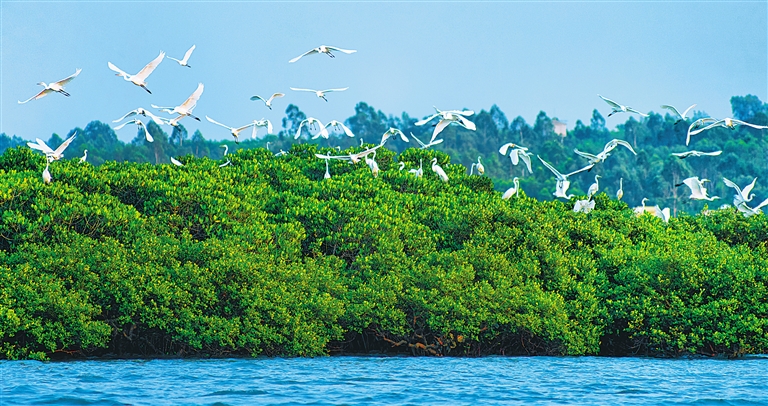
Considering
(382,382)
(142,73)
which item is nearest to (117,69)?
(142,73)

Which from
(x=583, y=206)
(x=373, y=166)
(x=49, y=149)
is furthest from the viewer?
(x=583, y=206)

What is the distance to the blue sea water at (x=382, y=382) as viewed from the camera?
1817cm

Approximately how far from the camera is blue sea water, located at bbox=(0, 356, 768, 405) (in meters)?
18.2

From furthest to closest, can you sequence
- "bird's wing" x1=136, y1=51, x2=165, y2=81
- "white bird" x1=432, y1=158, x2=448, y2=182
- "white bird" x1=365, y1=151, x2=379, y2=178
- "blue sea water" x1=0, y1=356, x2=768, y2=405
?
"white bird" x1=432, y1=158, x2=448, y2=182 → "white bird" x1=365, y1=151, x2=379, y2=178 → "bird's wing" x1=136, y1=51, x2=165, y2=81 → "blue sea water" x1=0, y1=356, x2=768, y2=405

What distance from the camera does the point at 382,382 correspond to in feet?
65.9

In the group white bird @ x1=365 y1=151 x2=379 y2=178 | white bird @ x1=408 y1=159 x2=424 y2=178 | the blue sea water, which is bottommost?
the blue sea water

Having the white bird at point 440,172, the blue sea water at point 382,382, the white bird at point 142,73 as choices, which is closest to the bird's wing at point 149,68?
the white bird at point 142,73

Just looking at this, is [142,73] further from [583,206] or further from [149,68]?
[583,206]

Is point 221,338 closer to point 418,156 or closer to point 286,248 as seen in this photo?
point 286,248

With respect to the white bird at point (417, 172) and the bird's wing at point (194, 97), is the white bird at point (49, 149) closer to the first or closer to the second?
the bird's wing at point (194, 97)

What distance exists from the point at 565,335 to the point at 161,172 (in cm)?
1022

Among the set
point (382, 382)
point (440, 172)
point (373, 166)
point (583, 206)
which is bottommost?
point (382, 382)

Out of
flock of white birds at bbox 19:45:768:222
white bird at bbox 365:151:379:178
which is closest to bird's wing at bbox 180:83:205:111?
flock of white birds at bbox 19:45:768:222

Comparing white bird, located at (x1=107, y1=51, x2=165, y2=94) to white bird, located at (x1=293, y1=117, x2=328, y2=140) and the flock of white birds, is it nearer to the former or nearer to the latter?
the flock of white birds
